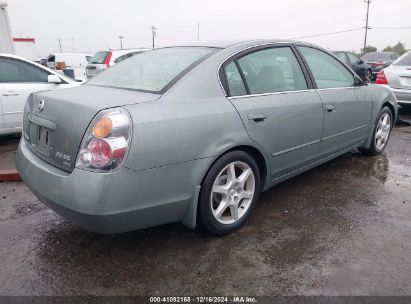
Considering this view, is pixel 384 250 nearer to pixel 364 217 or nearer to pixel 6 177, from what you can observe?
pixel 364 217

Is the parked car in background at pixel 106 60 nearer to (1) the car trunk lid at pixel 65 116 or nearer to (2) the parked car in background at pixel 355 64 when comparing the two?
(2) the parked car in background at pixel 355 64

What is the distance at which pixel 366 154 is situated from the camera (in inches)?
190

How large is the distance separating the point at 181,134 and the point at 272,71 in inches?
50.2

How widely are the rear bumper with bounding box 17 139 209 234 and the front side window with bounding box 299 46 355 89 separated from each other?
1787mm

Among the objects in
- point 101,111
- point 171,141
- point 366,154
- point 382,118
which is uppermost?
A: point 101,111

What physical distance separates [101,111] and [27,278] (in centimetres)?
118

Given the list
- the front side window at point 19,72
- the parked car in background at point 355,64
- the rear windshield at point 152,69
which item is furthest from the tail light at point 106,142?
the parked car in background at point 355,64

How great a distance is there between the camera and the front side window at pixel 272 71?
2.93 m

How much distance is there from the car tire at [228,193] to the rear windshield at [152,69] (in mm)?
724

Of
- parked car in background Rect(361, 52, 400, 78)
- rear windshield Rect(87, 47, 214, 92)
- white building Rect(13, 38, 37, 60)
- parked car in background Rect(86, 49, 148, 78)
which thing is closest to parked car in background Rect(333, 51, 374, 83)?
parked car in background Rect(361, 52, 400, 78)

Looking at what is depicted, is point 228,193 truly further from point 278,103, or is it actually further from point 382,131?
point 382,131

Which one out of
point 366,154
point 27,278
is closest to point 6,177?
point 27,278

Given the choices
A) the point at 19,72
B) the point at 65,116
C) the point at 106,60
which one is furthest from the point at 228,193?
the point at 106,60

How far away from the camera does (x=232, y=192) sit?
9.04 feet
